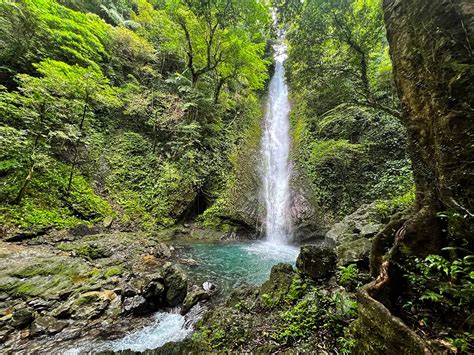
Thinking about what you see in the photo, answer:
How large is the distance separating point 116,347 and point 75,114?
28.3 feet

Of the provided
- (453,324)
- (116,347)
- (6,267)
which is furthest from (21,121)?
(453,324)

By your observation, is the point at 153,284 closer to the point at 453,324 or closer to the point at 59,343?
the point at 59,343

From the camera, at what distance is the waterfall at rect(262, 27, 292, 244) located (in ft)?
38.1

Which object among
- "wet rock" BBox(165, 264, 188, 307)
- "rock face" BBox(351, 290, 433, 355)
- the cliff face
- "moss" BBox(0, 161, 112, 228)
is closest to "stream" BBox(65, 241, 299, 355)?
"wet rock" BBox(165, 264, 188, 307)

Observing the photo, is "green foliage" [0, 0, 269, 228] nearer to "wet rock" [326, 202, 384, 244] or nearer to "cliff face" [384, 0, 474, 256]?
"cliff face" [384, 0, 474, 256]

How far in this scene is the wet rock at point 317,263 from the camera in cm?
402

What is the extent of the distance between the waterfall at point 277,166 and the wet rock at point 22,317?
939 cm

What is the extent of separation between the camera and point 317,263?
408cm

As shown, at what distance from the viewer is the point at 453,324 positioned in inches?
68.5

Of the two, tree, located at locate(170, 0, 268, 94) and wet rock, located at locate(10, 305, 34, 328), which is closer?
wet rock, located at locate(10, 305, 34, 328)

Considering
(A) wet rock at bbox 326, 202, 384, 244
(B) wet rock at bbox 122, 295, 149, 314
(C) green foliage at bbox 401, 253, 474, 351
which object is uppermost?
(A) wet rock at bbox 326, 202, 384, 244

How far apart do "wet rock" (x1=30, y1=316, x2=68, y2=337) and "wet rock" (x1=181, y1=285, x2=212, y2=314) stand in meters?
2.10

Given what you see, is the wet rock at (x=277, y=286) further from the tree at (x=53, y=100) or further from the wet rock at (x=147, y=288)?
the tree at (x=53, y=100)

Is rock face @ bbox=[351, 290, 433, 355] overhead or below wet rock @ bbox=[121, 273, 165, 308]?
overhead
